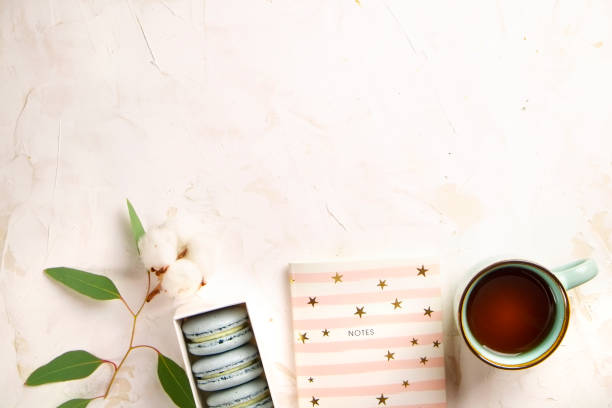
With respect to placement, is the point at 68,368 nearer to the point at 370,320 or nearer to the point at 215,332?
the point at 215,332

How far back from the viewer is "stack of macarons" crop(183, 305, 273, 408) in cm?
65

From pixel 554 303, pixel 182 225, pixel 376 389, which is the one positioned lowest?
pixel 376 389

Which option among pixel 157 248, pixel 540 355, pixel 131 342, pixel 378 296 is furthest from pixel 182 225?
pixel 540 355

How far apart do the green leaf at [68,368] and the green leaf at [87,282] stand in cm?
9

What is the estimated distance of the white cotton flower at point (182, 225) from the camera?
71cm

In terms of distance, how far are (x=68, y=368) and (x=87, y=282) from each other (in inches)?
4.8

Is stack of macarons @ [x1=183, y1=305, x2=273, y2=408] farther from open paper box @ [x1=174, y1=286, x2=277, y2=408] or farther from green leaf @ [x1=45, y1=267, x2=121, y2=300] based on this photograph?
green leaf @ [x1=45, y1=267, x2=121, y2=300]

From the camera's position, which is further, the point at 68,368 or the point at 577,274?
the point at 68,368

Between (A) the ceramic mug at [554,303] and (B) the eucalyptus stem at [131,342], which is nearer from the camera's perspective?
(A) the ceramic mug at [554,303]

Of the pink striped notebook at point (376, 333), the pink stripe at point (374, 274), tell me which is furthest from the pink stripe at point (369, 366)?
the pink stripe at point (374, 274)

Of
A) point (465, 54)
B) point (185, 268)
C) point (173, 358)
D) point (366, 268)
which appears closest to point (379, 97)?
point (465, 54)

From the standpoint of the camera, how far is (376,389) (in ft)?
2.31

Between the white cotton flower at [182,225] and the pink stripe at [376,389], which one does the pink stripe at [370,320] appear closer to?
the pink stripe at [376,389]

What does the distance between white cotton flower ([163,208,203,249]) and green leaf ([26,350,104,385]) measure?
202 mm
